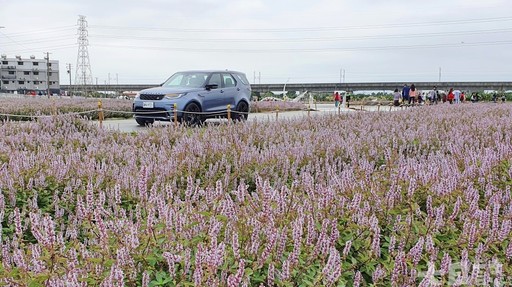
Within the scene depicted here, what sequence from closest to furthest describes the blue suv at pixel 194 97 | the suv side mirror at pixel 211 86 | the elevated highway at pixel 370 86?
the blue suv at pixel 194 97, the suv side mirror at pixel 211 86, the elevated highway at pixel 370 86

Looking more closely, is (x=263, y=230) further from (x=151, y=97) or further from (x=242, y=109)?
(x=242, y=109)

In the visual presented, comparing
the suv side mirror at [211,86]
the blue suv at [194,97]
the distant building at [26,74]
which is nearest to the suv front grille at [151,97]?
the blue suv at [194,97]

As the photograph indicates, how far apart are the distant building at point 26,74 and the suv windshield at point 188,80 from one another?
125204 mm

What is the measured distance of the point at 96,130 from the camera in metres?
10.3

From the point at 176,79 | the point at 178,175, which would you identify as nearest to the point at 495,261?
the point at 178,175

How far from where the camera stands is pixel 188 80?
55.5ft

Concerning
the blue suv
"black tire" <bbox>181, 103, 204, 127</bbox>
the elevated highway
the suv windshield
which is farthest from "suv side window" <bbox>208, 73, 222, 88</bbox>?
the elevated highway

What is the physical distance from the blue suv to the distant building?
126 m

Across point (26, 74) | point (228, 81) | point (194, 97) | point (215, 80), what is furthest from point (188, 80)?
point (26, 74)

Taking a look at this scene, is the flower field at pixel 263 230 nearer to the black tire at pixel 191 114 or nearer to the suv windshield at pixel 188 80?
the black tire at pixel 191 114

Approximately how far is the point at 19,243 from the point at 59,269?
0.85 m

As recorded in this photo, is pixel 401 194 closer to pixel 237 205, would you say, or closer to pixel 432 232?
pixel 432 232

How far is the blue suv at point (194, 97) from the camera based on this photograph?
15.6 metres

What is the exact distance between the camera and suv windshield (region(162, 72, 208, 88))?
1666cm
